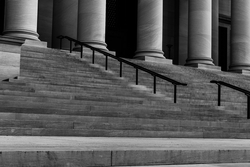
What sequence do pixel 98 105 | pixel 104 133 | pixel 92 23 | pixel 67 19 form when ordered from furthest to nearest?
pixel 67 19 < pixel 92 23 < pixel 98 105 < pixel 104 133

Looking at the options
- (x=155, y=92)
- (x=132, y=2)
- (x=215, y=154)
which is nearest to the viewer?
(x=215, y=154)

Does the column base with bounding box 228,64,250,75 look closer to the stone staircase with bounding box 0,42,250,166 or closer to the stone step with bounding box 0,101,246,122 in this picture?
the stone staircase with bounding box 0,42,250,166

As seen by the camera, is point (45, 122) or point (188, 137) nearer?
point (45, 122)

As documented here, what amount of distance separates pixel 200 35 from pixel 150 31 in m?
6.32

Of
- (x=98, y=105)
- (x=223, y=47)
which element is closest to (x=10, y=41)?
(x=98, y=105)

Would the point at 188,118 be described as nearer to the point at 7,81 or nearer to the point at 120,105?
the point at 120,105

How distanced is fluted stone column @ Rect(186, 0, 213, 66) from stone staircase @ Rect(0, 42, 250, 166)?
427 inches

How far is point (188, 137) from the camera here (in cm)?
1767

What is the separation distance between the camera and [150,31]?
3844cm

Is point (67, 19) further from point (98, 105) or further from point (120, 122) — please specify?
point (120, 122)

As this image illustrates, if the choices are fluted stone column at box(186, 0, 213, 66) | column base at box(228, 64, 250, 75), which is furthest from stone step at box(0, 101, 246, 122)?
column base at box(228, 64, 250, 75)

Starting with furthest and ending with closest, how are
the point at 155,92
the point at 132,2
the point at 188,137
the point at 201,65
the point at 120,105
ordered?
the point at 132,2
the point at 201,65
the point at 155,92
the point at 120,105
the point at 188,137

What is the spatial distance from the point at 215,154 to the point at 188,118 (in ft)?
29.3

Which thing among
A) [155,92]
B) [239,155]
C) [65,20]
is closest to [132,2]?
[65,20]
